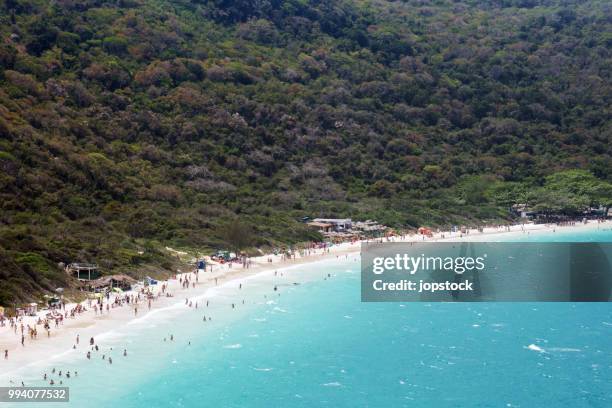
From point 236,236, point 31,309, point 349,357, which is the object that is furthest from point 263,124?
point 349,357

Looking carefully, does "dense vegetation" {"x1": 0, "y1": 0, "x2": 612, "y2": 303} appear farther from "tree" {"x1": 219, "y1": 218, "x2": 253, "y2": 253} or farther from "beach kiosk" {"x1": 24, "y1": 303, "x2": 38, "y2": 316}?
"beach kiosk" {"x1": 24, "y1": 303, "x2": 38, "y2": 316}

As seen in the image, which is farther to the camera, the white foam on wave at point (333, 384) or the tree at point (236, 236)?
the tree at point (236, 236)

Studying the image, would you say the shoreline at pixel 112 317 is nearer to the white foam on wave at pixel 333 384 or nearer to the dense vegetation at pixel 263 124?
the dense vegetation at pixel 263 124

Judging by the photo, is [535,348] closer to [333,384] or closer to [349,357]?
[349,357]

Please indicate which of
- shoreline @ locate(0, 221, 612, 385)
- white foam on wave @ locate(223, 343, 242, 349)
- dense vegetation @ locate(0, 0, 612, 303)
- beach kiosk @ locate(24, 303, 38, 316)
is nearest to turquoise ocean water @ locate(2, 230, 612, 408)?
white foam on wave @ locate(223, 343, 242, 349)

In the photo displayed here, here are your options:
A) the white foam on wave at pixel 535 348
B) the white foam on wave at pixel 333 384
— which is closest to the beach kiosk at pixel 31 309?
the white foam on wave at pixel 333 384

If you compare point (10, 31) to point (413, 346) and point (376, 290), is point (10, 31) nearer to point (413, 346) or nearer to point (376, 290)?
point (376, 290)

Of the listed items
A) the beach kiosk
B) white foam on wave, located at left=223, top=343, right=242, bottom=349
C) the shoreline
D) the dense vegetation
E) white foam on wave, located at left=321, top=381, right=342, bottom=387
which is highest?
the dense vegetation
